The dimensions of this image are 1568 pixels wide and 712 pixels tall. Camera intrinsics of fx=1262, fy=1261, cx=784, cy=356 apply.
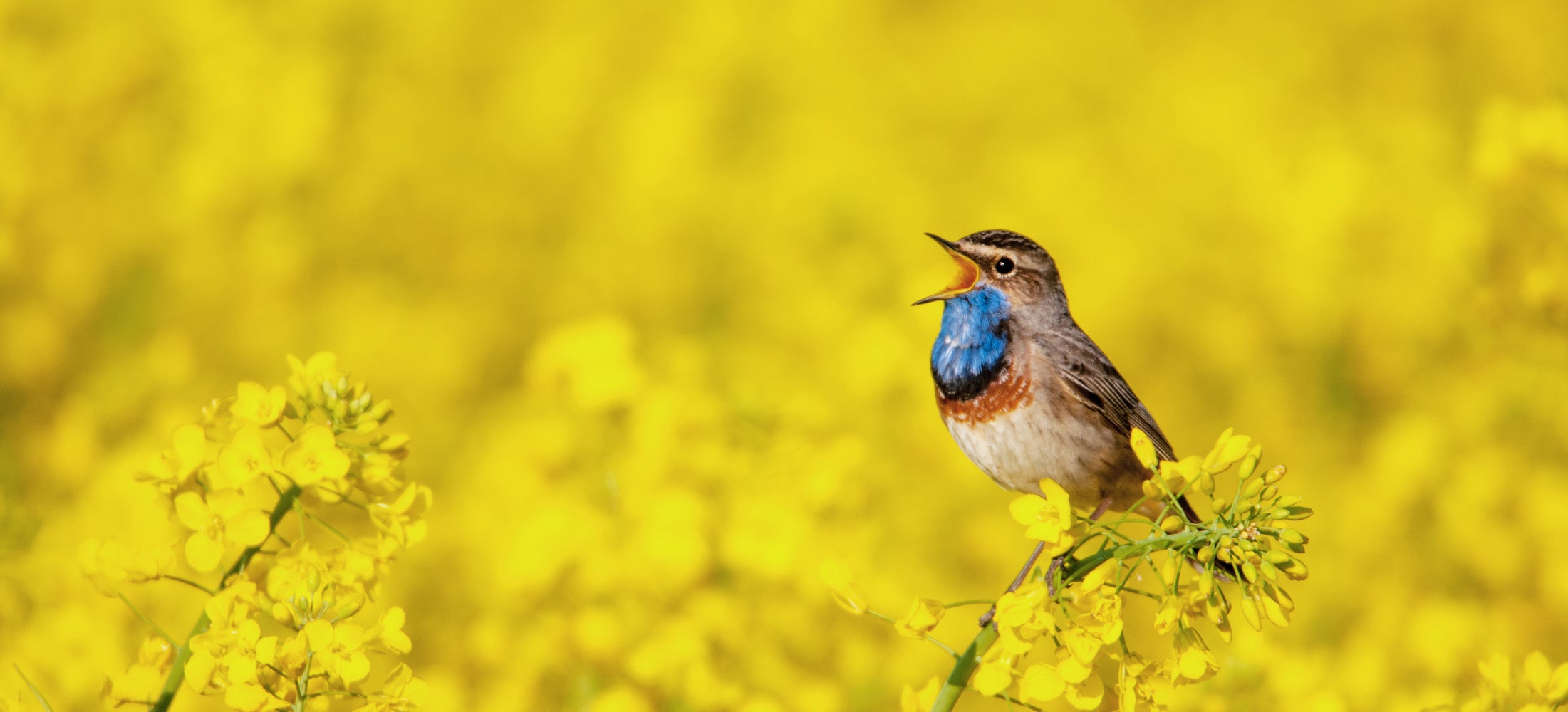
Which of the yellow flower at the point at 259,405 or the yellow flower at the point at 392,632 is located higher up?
the yellow flower at the point at 259,405

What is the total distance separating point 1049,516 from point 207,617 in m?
1.41

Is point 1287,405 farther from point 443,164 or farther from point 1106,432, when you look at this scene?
point 443,164

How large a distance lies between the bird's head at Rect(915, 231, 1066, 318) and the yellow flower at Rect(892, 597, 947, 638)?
0.79 metres

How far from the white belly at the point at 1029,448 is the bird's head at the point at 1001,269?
10.3 inches

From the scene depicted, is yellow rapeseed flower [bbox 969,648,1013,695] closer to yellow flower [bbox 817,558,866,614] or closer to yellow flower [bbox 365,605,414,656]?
yellow flower [bbox 817,558,866,614]

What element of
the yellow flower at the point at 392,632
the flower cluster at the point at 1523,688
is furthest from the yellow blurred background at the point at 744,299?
the yellow flower at the point at 392,632

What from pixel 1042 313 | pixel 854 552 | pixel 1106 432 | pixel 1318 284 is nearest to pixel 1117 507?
pixel 1106 432

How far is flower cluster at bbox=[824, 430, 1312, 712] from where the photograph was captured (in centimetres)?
199

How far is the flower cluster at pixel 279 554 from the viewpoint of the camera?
2.03m

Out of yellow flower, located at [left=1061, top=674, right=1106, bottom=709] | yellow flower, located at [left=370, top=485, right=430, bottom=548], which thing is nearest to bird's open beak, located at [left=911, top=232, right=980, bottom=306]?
yellow flower, located at [left=1061, top=674, right=1106, bottom=709]

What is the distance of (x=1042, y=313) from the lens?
2.95 metres

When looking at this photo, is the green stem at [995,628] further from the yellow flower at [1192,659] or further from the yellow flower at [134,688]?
the yellow flower at [134,688]

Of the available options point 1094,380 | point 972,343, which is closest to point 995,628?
point 972,343

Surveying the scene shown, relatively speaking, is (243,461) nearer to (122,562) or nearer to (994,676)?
(122,562)
